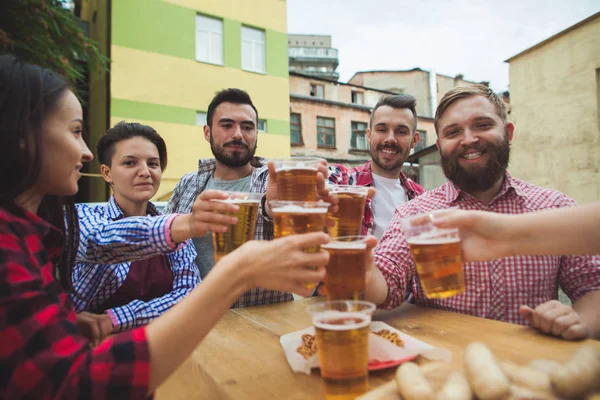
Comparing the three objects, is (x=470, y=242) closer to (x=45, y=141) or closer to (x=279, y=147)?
(x=45, y=141)

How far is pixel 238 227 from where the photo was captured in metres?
1.56

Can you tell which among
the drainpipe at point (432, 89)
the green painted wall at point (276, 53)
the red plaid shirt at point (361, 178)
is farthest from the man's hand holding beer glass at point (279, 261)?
the drainpipe at point (432, 89)

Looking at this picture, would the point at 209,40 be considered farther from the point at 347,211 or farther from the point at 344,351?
the point at 344,351

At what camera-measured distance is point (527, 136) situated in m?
13.2

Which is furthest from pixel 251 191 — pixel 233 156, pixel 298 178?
pixel 298 178

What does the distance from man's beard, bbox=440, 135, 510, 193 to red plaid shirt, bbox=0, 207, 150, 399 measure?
216cm

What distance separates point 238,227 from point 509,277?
166 centimetres

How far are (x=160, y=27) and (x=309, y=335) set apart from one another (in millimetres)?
Result: 13838

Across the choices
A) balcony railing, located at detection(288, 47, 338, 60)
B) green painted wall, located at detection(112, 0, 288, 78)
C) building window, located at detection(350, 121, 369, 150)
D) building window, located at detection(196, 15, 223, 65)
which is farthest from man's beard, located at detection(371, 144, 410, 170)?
balcony railing, located at detection(288, 47, 338, 60)

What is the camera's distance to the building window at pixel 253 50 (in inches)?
592

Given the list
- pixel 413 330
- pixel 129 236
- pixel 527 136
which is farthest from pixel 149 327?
pixel 527 136

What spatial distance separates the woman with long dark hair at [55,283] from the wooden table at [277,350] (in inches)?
13.3

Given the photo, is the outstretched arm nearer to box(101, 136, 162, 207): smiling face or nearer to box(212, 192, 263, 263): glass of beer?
box(212, 192, 263, 263): glass of beer

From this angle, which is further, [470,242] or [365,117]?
[365,117]
